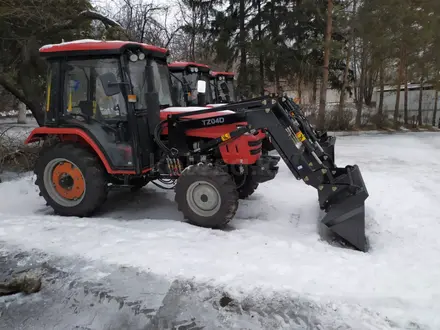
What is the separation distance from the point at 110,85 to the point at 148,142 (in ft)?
3.05

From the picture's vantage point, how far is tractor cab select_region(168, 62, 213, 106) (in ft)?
24.2

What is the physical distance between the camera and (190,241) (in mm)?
4262

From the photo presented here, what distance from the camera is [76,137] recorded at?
5.51m

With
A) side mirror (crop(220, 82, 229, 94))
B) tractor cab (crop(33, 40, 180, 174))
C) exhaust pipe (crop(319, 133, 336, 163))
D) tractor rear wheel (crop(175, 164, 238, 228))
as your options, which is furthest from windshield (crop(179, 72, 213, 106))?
tractor rear wheel (crop(175, 164, 238, 228))

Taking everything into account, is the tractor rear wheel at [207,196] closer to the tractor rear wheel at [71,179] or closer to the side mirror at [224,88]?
the tractor rear wheel at [71,179]

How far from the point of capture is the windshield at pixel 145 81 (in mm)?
5051

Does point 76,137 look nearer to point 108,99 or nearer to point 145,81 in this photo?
point 108,99

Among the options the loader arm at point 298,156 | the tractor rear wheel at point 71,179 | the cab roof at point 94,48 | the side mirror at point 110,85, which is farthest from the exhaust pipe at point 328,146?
the tractor rear wheel at point 71,179

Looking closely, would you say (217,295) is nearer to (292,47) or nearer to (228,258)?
(228,258)

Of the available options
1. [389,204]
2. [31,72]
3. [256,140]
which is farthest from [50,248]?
[31,72]

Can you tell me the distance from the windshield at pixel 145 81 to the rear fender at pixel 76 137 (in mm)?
814

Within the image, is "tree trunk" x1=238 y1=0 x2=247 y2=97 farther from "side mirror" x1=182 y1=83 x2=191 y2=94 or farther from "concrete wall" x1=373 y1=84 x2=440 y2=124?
"side mirror" x1=182 y1=83 x2=191 y2=94

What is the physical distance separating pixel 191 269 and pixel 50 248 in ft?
5.50

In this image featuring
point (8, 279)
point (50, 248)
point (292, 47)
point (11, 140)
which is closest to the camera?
point (8, 279)
